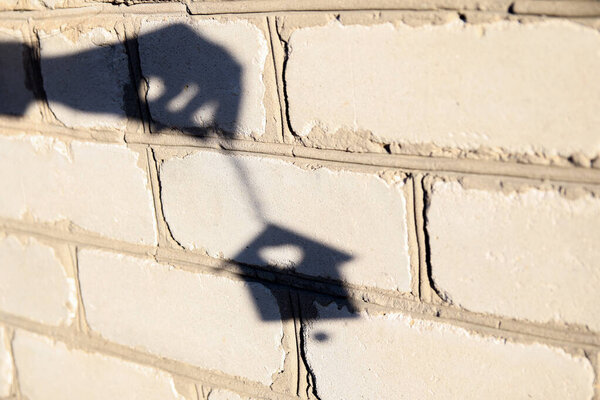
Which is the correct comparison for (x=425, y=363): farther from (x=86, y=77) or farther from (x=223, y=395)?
(x=86, y=77)

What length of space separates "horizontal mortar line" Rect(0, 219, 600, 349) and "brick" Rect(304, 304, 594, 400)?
18mm

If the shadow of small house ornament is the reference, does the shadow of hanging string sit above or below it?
above

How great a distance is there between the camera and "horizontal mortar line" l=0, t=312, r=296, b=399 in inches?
54.5

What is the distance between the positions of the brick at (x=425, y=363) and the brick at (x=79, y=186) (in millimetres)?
483

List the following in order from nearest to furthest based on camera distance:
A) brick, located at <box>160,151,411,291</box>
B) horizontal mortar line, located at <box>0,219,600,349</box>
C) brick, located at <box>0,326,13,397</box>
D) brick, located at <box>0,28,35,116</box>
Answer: horizontal mortar line, located at <box>0,219,600,349</box>
brick, located at <box>160,151,411,291</box>
brick, located at <box>0,28,35,116</box>
brick, located at <box>0,326,13,397</box>

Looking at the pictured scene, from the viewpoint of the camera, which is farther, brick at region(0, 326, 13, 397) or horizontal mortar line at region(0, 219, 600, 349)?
brick at region(0, 326, 13, 397)

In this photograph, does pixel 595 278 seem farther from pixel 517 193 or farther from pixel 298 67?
pixel 298 67

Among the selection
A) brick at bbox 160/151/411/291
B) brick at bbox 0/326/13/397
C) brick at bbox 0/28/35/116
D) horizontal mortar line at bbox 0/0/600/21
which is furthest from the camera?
brick at bbox 0/326/13/397

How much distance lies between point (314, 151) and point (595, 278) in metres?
0.51

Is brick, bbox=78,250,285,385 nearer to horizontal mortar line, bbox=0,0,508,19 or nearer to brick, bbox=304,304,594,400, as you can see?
brick, bbox=304,304,594,400

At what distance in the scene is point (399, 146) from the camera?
1.06 meters

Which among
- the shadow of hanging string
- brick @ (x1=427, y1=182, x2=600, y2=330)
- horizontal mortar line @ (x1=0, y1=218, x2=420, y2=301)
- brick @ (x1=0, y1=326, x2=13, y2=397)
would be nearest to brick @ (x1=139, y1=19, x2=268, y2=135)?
the shadow of hanging string

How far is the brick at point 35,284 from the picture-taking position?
1604 mm

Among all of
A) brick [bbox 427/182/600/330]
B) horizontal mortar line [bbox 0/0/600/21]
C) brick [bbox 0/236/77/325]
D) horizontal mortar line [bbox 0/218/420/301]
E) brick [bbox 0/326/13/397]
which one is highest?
horizontal mortar line [bbox 0/0/600/21]
